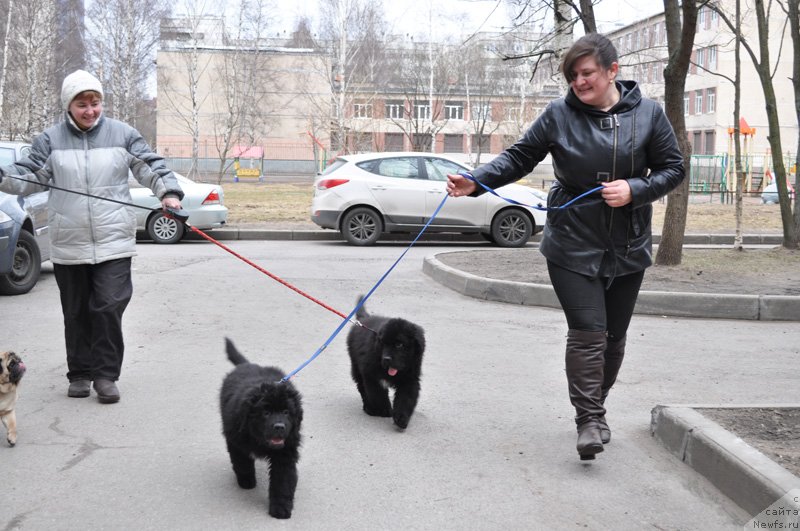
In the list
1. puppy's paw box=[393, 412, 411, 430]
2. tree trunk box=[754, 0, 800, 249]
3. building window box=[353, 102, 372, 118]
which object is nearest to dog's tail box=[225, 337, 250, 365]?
puppy's paw box=[393, 412, 411, 430]

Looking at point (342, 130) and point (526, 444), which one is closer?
point (526, 444)

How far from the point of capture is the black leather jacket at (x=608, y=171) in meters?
4.29

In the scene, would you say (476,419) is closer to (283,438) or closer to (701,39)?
(283,438)

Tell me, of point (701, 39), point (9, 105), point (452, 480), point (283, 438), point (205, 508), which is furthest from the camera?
point (701, 39)

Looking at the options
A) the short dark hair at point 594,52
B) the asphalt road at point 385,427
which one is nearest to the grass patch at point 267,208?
the asphalt road at point 385,427

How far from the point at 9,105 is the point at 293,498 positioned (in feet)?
124

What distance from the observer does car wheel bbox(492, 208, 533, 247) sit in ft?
52.5

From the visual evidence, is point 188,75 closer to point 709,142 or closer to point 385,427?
point 709,142

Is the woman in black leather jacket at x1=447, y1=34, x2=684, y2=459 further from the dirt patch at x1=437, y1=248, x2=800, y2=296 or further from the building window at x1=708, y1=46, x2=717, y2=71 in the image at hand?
the building window at x1=708, y1=46, x2=717, y2=71

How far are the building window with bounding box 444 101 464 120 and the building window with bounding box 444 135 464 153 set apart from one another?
2595 mm

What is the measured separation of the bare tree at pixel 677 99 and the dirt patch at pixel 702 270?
31cm

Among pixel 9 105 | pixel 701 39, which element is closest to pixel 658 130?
pixel 9 105

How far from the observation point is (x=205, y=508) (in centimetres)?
382

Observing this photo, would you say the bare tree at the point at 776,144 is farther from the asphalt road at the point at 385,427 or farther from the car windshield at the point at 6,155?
the car windshield at the point at 6,155
